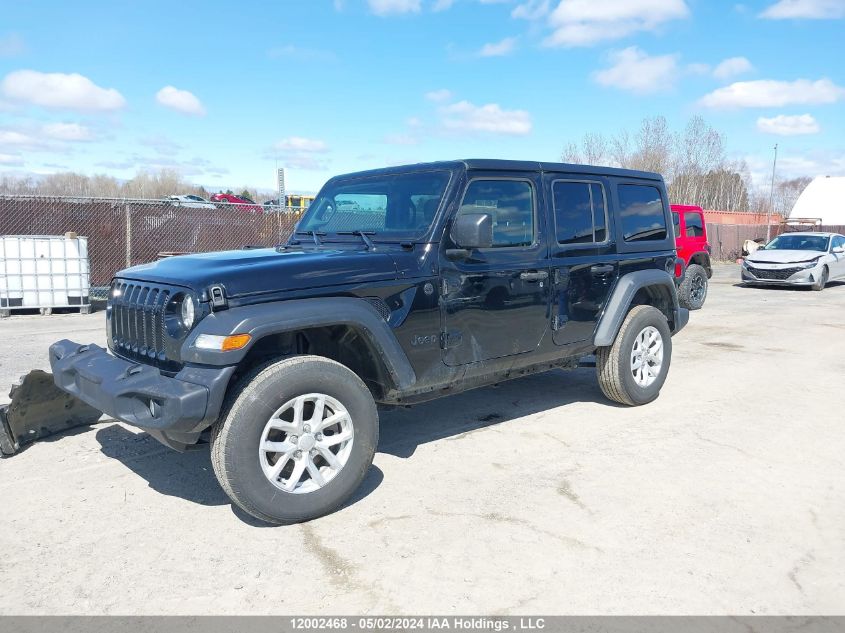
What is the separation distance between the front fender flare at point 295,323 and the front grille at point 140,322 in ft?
1.10

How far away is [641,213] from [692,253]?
836 cm

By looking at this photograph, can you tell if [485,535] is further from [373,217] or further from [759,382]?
[759,382]

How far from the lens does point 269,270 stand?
3.59m

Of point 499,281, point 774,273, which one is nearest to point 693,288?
point 774,273

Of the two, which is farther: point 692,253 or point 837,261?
point 837,261

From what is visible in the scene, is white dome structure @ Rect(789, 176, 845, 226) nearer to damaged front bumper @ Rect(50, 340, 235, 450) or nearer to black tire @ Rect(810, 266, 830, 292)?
black tire @ Rect(810, 266, 830, 292)

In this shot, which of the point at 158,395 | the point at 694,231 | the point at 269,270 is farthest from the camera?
the point at 694,231

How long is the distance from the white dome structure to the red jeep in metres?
52.0

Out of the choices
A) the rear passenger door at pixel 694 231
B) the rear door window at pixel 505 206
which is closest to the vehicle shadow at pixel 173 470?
the rear door window at pixel 505 206

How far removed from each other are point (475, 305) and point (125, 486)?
2.45 m

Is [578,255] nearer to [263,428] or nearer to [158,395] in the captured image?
[263,428]

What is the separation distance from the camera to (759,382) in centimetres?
691

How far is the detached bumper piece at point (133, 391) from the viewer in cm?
328

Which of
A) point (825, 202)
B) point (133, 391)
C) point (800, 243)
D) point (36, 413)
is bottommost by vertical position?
point (36, 413)
